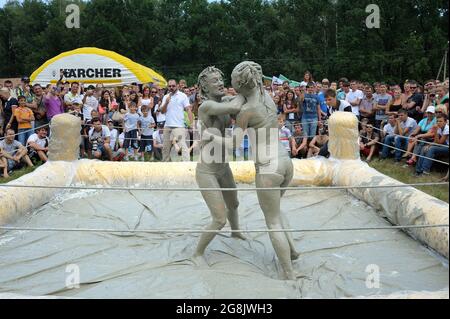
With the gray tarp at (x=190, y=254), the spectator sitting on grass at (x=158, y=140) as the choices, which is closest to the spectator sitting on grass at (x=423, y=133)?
the gray tarp at (x=190, y=254)

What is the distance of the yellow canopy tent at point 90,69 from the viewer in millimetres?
17734

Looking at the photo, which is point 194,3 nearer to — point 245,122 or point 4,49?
point 4,49

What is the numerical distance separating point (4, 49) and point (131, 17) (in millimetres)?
10020

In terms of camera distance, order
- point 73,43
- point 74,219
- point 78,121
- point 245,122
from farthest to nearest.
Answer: point 73,43
point 78,121
point 74,219
point 245,122

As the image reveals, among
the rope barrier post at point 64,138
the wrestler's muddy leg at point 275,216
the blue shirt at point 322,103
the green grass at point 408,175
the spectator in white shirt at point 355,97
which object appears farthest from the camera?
the spectator in white shirt at point 355,97

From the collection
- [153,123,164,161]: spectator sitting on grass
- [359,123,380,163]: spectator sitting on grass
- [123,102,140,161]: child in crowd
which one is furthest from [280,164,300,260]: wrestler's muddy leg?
[123,102,140,161]: child in crowd

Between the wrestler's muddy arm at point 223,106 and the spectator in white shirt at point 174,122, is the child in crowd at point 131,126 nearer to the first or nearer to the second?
the spectator in white shirt at point 174,122

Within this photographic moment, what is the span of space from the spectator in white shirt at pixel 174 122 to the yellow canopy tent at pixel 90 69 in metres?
8.63

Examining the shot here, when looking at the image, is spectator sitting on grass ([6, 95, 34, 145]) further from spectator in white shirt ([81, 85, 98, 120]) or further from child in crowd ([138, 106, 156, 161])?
child in crowd ([138, 106, 156, 161])

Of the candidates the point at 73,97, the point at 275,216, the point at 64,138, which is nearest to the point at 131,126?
the point at 73,97

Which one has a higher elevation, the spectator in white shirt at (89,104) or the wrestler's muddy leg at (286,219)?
the spectator in white shirt at (89,104)

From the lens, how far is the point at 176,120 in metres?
9.45
